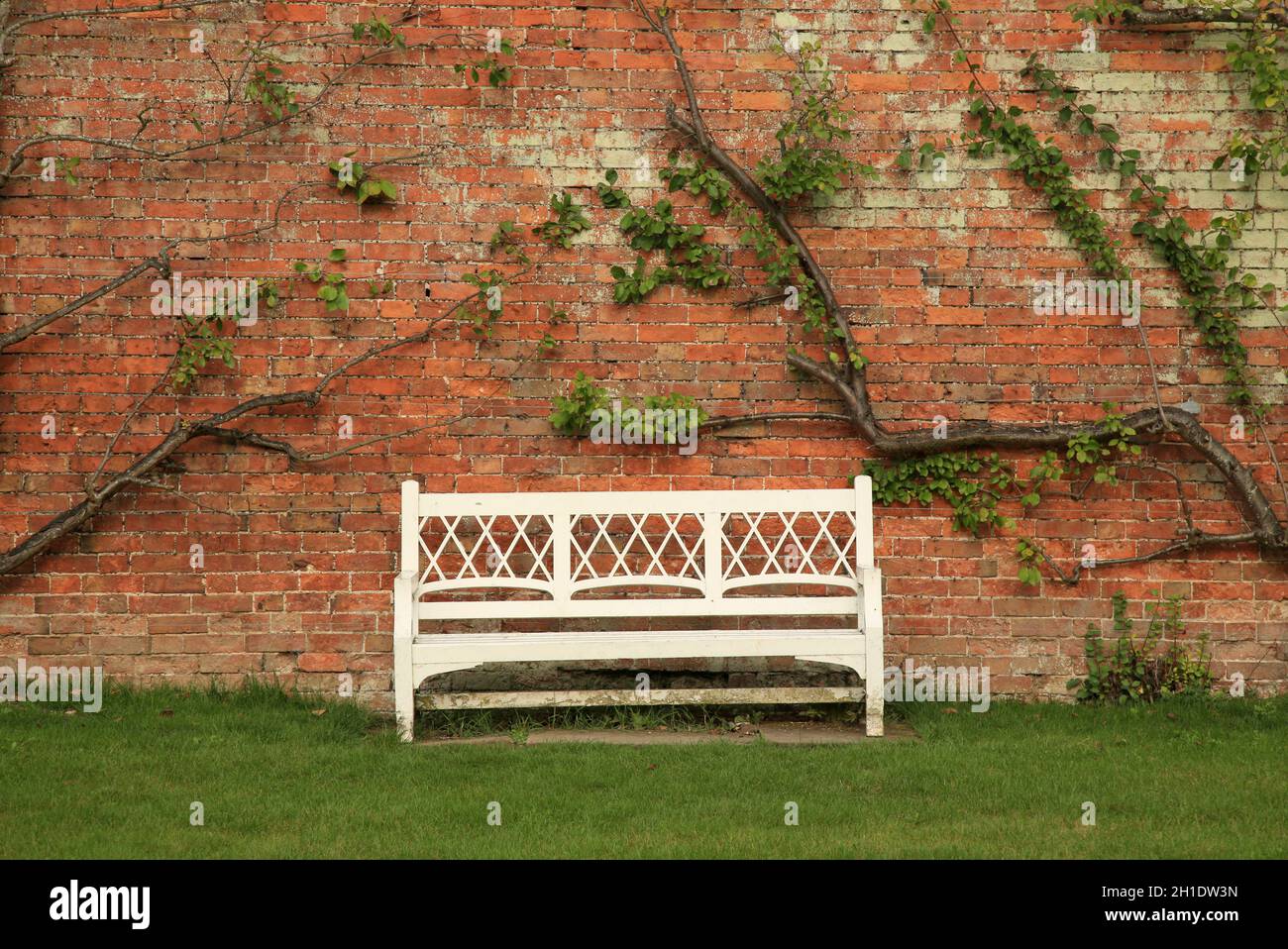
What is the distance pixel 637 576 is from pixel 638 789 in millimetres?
1418

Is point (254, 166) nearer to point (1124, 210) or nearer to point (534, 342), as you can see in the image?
point (534, 342)

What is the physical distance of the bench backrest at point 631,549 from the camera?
555cm

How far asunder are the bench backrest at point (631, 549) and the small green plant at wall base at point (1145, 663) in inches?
47.6

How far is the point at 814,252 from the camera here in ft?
19.5

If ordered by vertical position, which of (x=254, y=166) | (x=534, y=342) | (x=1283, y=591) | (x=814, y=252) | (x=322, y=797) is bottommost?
(x=322, y=797)

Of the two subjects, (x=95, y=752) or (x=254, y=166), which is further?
(x=254, y=166)

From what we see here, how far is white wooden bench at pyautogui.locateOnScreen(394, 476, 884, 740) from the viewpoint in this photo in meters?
5.29

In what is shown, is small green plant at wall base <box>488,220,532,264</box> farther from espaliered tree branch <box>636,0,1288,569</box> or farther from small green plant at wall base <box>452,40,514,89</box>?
espaliered tree branch <box>636,0,1288,569</box>

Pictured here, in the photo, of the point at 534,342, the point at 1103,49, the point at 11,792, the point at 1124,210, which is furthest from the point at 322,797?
the point at 1103,49

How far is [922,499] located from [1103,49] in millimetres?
2275

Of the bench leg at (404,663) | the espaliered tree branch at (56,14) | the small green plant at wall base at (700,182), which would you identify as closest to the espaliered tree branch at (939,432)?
the small green plant at wall base at (700,182)

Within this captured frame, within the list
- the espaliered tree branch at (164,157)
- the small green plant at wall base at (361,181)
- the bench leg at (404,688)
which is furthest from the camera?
the small green plant at wall base at (361,181)

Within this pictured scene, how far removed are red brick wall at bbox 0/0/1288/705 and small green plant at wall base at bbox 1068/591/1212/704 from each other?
92 millimetres

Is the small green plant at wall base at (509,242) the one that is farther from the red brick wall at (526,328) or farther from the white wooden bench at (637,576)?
the white wooden bench at (637,576)
